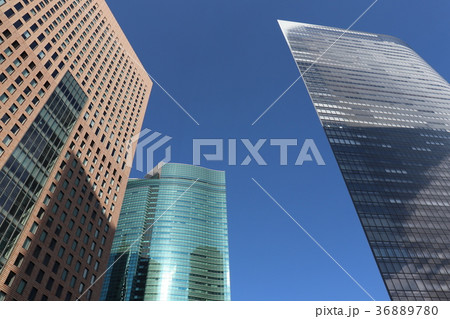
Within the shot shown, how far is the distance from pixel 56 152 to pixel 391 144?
89043mm

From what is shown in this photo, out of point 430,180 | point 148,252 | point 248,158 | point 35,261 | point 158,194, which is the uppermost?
point 158,194

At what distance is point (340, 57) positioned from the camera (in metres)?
130

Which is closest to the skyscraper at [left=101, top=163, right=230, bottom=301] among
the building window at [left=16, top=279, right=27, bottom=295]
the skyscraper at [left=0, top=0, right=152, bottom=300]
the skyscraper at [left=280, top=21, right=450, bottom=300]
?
the skyscraper at [left=0, top=0, right=152, bottom=300]

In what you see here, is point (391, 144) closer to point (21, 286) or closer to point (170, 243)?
point (21, 286)

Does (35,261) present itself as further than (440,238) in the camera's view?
No

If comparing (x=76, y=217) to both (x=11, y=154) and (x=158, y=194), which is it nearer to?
(x=11, y=154)

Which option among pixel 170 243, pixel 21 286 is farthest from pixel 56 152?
pixel 170 243

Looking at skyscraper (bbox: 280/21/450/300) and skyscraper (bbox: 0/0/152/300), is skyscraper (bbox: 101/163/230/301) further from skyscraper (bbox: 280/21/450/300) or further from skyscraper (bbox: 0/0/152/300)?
skyscraper (bbox: 280/21/450/300)

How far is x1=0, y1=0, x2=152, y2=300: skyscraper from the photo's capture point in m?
39.8

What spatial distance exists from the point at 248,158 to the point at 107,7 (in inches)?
2838

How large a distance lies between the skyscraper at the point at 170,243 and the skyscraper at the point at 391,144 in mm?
83721

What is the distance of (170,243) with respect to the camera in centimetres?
14088

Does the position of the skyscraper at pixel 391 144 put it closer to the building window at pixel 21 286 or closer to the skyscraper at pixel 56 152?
the skyscraper at pixel 56 152

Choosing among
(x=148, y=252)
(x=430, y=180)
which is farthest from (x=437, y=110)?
(x=148, y=252)
